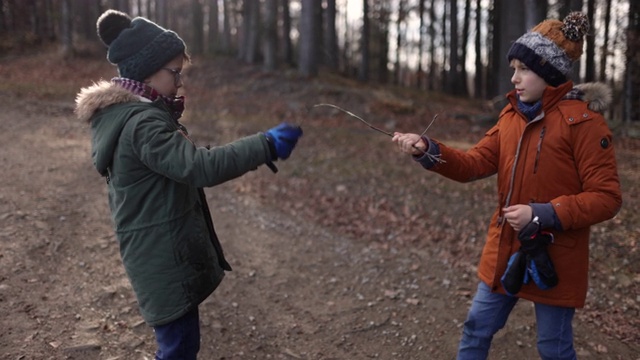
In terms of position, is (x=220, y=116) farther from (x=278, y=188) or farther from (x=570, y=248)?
(x=570, y=248)

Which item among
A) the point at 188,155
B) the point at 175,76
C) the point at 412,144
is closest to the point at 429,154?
the point at 412,144

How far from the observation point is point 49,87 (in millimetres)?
15062

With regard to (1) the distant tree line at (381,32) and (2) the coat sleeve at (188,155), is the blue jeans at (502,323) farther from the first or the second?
(1) the distant tree line at (381,32)

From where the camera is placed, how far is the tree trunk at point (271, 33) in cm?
1856

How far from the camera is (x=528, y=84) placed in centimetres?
277

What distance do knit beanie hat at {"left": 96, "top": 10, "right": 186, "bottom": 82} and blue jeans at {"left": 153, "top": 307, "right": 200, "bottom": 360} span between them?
4.34 feet

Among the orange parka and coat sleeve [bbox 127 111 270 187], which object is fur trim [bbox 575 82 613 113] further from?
coat sleeve [bbox 127 111 270 187]

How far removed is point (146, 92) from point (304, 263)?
3472 mm

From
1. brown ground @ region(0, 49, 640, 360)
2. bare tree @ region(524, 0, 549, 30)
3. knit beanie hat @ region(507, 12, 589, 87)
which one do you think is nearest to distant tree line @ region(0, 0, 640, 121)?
bare tree @ region(524, 0, 549, 30)

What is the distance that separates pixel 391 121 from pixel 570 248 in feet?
35.1

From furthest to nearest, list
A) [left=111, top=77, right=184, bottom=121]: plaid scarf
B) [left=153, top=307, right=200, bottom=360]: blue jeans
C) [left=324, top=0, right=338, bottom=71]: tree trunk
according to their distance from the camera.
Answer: [left=324, top=0, right=338, bottom=71]: tree trunk, [left=153, top=307, right=200, bottom=360]: blue jeans, [left=111, top=77, right=184, bottom=121]: plaid scarf

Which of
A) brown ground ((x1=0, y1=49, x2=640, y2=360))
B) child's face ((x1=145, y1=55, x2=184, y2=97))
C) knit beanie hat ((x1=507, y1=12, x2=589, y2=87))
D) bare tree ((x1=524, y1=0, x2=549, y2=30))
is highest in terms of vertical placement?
bare tree ((x1=524, y1=0, x2=549, y2=30))

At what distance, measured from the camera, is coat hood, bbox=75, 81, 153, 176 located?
2506 mm

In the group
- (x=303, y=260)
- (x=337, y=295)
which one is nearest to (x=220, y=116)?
(x=303, y=260)
